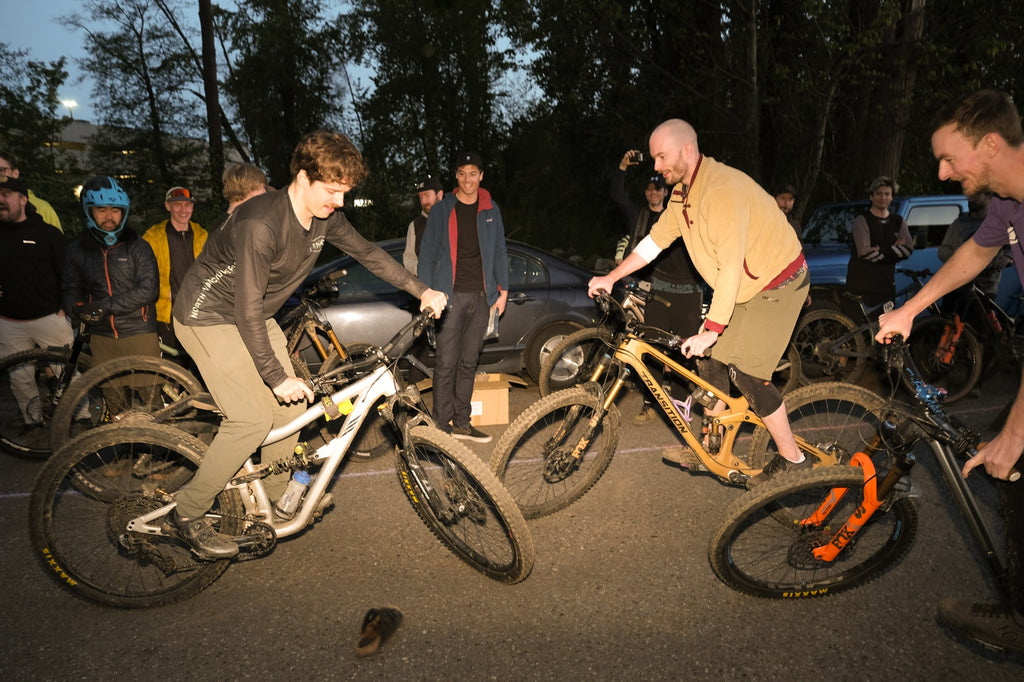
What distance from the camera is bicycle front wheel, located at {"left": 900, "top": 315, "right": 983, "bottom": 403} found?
21.2 feet

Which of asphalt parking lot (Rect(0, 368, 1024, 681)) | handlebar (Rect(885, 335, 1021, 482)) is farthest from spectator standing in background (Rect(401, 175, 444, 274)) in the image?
handlebar (Rect(885, 335, 1021, 482))

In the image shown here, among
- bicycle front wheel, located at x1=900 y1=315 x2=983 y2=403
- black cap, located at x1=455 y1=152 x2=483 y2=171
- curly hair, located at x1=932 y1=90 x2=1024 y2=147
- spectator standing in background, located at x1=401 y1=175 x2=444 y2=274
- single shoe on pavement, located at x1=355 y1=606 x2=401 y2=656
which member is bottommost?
single shoe on pavement, located at x1=355 y1=606 x2=401 y2=656

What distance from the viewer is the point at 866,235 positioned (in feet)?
22.7

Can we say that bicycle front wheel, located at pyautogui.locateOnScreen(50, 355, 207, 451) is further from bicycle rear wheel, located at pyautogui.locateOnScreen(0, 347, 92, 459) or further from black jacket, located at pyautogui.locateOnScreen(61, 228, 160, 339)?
black jacket, located at pyautogui.locateOnScreen(61, 228, 160, 339)

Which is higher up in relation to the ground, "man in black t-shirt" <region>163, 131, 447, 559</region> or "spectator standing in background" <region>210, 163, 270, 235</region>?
"spectator standing in background" <region>210, 163, 270, 235</region>

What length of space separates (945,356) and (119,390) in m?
7.50

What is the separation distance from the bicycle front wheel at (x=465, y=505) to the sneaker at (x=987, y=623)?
1.97m

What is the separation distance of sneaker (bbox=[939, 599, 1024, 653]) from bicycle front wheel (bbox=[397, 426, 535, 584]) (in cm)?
197

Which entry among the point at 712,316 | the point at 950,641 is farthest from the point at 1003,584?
the point at 712,316

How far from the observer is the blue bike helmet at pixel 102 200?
454 cm

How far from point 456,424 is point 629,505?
1796mm

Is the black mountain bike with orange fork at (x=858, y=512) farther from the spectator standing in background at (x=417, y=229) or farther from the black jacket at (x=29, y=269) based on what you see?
the black jacket at (x=29, y=269)

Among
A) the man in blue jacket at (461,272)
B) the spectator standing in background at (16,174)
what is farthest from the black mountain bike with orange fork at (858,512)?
the spectator standing in background at (16,174)

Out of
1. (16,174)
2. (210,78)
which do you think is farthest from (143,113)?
(16,174)
